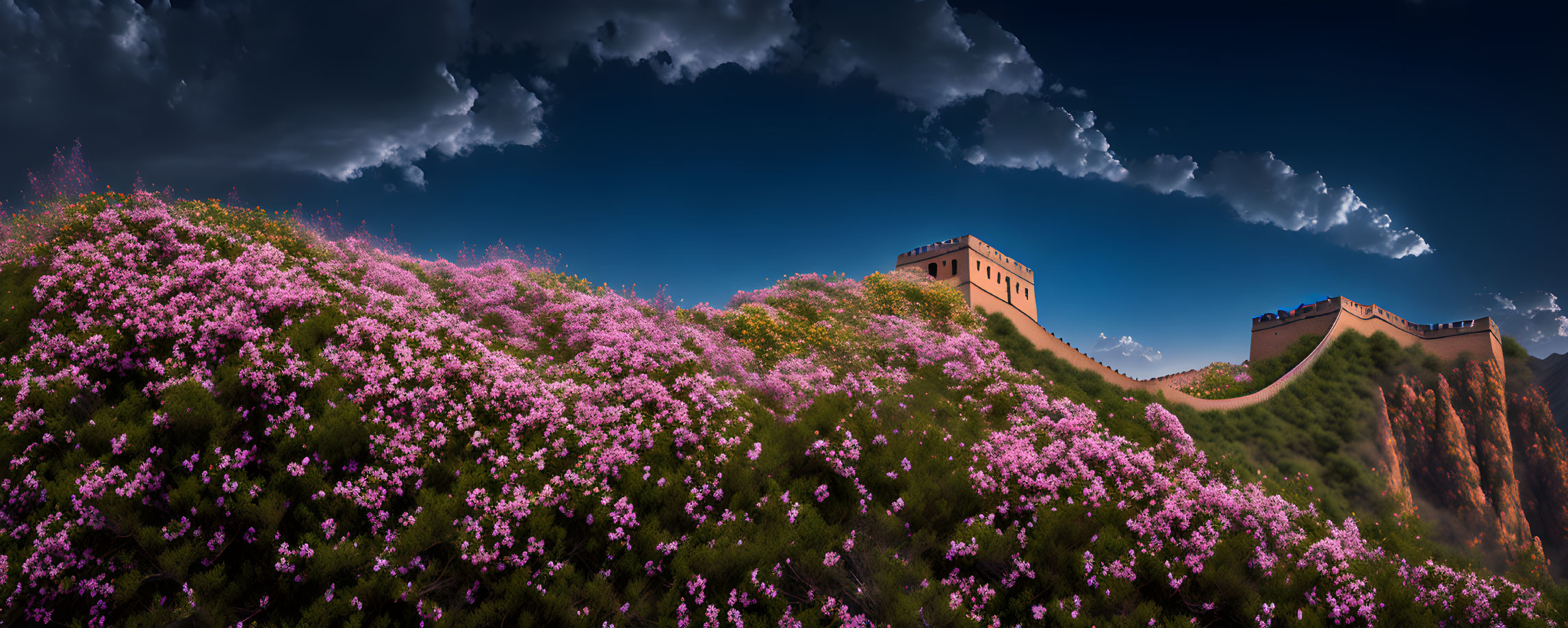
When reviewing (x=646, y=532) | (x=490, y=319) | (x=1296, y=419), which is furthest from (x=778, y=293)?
(x=1296, y=419)

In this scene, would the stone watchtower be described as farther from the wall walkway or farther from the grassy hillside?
the grassy hillside

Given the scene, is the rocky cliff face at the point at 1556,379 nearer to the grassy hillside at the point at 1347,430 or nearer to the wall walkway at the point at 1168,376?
the grassy hillside at the point at 1347,430

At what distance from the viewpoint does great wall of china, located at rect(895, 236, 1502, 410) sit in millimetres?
33375

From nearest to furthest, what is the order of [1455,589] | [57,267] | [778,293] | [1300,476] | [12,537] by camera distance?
[12,537] < [1455,589] < [57,267] < [778,293] < [1300,476]

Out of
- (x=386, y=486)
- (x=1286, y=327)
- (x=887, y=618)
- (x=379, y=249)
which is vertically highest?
(x=1286, y=327)

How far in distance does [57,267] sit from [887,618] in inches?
667

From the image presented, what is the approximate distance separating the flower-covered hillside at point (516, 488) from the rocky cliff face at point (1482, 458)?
36.7 meters

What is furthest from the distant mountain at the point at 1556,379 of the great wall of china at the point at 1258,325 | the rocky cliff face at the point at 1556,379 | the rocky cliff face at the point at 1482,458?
the great wall of china at the point at 1258,325

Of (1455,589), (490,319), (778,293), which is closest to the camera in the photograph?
(1455,589)

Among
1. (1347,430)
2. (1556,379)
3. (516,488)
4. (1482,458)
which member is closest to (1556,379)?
(1556,379)

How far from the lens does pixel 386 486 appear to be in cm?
940

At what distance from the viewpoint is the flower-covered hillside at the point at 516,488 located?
8.31 m

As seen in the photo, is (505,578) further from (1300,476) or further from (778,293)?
(1300,476)

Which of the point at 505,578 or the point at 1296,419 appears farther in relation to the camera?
the point at 1296,419
